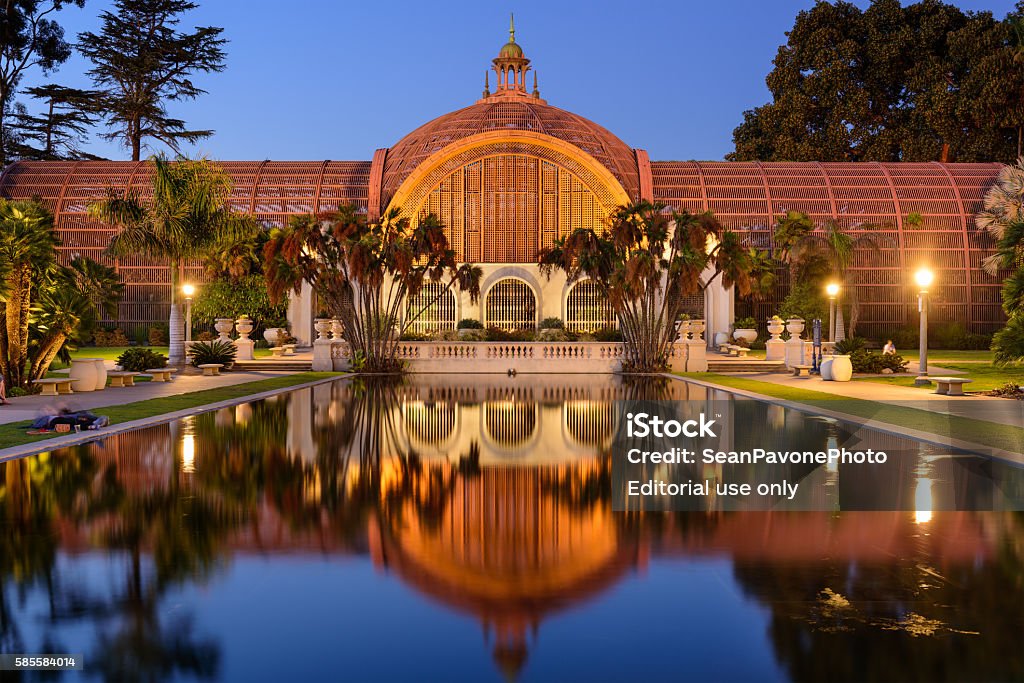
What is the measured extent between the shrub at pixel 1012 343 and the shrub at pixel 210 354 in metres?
24.4

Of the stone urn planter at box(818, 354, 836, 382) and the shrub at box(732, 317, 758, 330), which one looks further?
the shrub at box(732, 317, 758, 330)

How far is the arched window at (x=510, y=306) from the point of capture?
50.2m

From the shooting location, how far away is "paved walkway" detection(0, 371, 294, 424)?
2069 cm

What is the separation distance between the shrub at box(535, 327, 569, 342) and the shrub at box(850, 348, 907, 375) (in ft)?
38.7

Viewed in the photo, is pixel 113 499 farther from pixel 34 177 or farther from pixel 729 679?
pixel 34 177

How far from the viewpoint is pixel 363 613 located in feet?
23.5

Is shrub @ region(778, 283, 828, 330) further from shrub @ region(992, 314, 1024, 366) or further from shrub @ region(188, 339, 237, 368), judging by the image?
shrub @ region(188, 339, 237, 368)

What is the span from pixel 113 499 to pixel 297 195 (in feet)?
150

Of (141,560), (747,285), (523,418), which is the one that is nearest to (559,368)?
(747,285)

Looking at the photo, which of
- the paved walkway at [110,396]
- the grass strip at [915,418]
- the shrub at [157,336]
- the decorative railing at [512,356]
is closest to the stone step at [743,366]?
the decorative railing at [512,356]

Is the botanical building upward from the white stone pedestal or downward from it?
upward

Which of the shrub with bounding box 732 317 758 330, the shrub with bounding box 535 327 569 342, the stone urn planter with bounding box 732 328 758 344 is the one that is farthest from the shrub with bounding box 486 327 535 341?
the shrub with bounding box 732 317 758 330

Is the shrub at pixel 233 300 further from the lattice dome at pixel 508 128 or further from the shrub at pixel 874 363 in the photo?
the shrub at pixel 874 363

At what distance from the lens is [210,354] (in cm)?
3675
